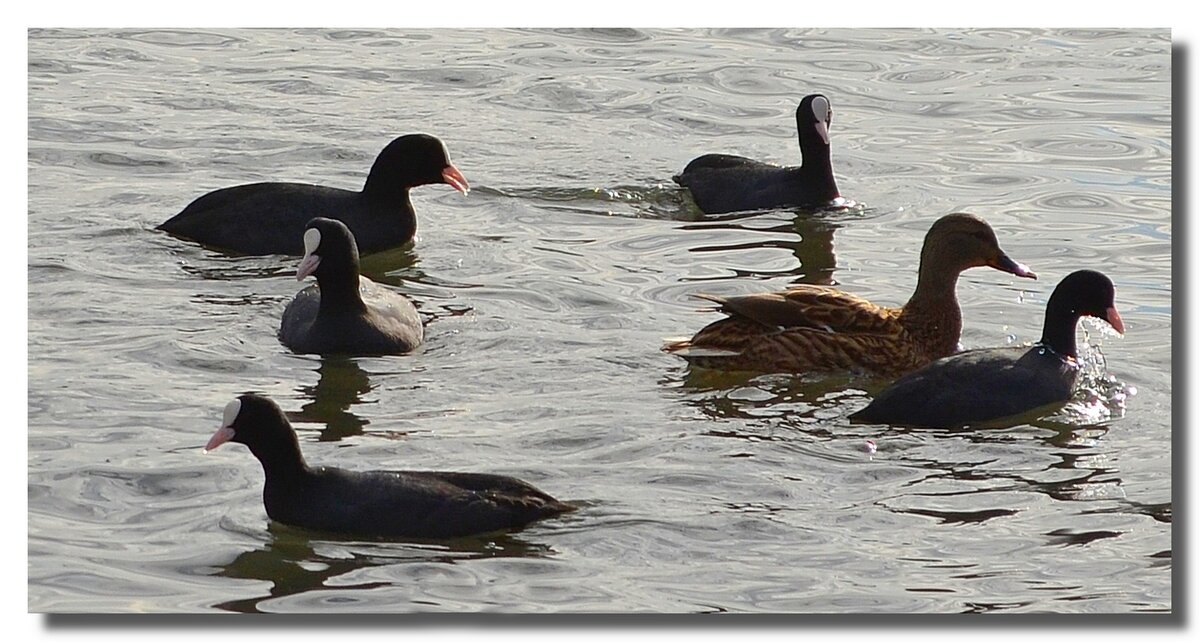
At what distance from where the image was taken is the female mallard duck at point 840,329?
36.2 ft

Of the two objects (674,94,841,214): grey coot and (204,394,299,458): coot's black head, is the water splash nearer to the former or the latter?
(674,94,841,214): grey coot

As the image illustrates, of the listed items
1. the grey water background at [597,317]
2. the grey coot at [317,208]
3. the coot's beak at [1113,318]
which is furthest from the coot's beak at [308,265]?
the coot's beak at [1113,318]

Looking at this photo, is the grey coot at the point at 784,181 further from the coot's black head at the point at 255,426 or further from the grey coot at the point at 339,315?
the coot's black head at the point at 255,426

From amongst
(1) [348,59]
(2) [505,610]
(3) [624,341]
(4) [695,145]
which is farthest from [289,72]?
(2) [505,610]

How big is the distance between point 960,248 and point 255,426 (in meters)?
4.26

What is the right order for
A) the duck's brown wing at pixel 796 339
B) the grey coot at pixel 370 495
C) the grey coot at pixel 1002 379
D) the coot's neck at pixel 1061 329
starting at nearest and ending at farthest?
the grey coot at pixel 370 495
the grey coot at pixel 1002 379
the coot's neck at pixel 1061 329
the duck's brown wing at pixel 796 339

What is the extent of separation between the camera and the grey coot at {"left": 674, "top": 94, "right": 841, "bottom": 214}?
1453cm

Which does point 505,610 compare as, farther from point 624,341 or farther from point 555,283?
point 555,283

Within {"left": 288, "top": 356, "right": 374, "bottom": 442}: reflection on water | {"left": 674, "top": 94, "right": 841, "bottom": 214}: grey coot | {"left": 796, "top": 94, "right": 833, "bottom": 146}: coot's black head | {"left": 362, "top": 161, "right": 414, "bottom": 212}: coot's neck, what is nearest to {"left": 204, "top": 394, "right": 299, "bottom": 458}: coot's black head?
{"left": 288, "top": 356, "right": 374, "bottom": 442}: reflection on water

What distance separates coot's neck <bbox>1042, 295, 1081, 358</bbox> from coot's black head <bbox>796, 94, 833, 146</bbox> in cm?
400

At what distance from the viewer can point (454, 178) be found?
45.0ft

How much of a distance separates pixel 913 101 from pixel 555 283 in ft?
17.4

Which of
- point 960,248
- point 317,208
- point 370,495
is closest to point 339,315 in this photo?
Answer: point 317,208

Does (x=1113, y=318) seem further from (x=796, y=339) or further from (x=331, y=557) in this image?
(x=331, y=557)
